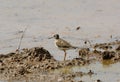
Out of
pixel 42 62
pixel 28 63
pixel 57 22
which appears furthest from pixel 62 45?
pixel 57 22

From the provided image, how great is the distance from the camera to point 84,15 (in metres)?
14.2

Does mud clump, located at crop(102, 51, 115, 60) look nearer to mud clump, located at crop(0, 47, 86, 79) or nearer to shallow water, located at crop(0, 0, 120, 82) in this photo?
mud clump, located at crop(0, 47, 86, 79)

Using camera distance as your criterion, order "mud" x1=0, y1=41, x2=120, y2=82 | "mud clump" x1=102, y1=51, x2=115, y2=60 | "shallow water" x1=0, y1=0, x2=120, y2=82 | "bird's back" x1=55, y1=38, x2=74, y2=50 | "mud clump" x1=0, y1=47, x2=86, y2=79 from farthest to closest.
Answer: "shallow water" x1=0, y1=0, x2=120, y2=82 → "bird's back" x1=55, y1=38, x2=74, y2=50 → "mud clump" x1=102, y1=51, x2=115, y2=60 → "mud clump" x1=0, y1=47, x2=86, y2=79 → "mud" x1=0, y1=41, x2=120, y2=82

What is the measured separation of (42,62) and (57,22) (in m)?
3.77

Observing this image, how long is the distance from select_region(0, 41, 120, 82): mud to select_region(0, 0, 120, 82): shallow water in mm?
379

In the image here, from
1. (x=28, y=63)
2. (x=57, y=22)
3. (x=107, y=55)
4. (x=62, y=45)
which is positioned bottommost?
(x=28, y=63)

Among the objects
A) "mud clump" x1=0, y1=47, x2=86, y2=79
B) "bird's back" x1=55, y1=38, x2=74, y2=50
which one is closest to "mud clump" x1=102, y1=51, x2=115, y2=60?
"mud clump" x1=0, y1=47, x2=86, y2=79

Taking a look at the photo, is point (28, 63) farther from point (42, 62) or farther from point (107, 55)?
point (107, 55)

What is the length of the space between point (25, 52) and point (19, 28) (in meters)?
2.74

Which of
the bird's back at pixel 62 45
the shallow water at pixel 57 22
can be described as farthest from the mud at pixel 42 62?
the shallow water at pixel 57 22

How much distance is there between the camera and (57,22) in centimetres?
1373

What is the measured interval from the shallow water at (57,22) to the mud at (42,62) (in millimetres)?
379

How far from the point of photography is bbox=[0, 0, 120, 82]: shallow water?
39.6 ft

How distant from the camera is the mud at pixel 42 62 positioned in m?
9.33
